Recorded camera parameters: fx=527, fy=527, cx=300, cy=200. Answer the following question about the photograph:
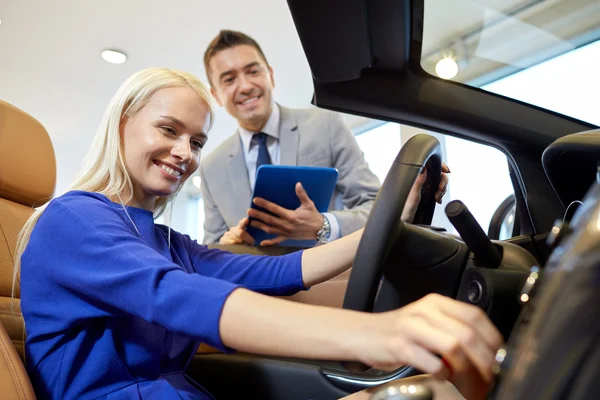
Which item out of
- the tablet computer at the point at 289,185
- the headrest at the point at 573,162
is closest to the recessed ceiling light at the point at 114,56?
the tablet computer at the point at 289,185

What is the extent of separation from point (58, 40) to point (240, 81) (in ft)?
7.40

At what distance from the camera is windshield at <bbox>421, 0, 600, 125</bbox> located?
3.08 feet

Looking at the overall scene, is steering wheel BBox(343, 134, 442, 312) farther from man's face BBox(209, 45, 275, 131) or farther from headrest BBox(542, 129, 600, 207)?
man's face BBox(209, 45, 275, 131)

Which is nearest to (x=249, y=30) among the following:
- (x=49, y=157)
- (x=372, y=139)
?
(x=372, y=139)

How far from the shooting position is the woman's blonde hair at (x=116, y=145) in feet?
2.88

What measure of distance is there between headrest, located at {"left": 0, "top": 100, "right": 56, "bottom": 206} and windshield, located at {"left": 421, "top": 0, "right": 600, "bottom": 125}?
30.4 inches

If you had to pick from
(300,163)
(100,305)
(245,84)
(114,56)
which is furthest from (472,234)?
(114,56)

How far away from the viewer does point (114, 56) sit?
380 cm

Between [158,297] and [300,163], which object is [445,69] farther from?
[300,163]

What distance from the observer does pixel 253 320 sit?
1.64 feet

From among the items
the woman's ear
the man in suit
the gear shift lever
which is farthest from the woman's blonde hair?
the man in suit

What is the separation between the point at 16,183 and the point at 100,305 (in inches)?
18.7

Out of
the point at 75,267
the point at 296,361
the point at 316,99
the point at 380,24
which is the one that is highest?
the point at 380,24

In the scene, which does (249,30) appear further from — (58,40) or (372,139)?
(372,139)
